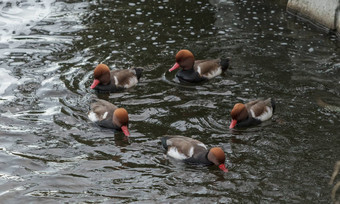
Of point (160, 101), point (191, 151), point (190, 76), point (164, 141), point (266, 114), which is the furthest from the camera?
point (190, 76)

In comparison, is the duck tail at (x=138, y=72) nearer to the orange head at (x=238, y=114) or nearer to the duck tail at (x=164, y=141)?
the orange head at (x=238, y=114)

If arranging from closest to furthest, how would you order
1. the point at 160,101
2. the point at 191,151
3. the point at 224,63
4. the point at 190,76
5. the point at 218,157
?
the point at 218,157, the point at 191,151, the point at 160,101, the point at 190,76, the point at 224,63

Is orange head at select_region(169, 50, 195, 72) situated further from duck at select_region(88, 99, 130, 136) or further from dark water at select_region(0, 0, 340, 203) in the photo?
duck at select_region(88, 99, 130, 136)

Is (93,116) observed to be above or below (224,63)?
below

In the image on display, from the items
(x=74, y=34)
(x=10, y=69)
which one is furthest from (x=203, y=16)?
(x=10, y=69)

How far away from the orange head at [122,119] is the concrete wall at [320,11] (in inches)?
244

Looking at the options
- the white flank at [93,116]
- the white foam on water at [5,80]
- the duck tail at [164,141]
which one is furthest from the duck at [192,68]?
the white foam on water at [5,80]

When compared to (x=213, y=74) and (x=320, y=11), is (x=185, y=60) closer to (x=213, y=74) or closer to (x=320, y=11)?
(x=213, y=74)

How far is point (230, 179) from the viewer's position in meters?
6.73

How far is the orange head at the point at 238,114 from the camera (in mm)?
7910

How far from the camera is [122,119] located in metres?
7.78

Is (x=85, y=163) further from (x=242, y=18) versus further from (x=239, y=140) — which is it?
(x=242, y=18)

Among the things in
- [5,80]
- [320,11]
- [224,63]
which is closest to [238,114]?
[224,63]

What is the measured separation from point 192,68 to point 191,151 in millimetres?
2914
